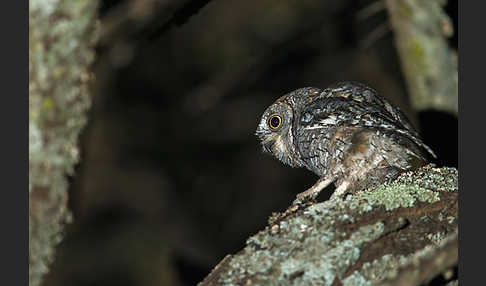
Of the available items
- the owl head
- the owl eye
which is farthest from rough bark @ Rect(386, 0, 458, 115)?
the owl eye

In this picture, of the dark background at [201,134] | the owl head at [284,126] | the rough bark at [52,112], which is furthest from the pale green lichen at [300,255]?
the dark background at [201,134]

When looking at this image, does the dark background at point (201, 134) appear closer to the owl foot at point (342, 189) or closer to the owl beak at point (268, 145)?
the owl beak at point (268, 145)

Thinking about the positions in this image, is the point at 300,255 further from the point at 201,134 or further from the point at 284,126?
the point at 201,134

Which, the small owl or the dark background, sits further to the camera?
the dark background

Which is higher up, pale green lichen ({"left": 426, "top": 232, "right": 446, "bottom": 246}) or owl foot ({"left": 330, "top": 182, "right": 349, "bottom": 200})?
owl foot ({"left": 330, "top": 182, "right": 349, "bottom": 200})

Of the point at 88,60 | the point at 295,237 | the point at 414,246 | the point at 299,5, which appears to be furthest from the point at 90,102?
the point at 299,5

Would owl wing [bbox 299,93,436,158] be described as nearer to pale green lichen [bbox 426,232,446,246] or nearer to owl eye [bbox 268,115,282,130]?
owl eye [bbox 268,115,282,130]
